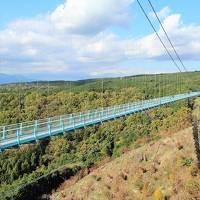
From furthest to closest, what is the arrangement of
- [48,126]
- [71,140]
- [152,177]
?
1. [71,140]
2. [152,177]
3. [48,126]

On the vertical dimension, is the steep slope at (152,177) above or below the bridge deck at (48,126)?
below

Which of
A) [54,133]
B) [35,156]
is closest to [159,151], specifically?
[54,133]

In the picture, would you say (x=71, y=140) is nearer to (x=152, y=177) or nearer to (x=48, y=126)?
(x=152, y=177)

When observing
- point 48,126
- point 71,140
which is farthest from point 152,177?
point 71,140

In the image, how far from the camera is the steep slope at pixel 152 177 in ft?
93.5

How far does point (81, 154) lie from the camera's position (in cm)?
9425

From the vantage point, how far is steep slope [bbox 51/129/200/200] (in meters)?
28.5

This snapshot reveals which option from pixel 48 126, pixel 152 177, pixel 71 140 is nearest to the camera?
pixel 48 126

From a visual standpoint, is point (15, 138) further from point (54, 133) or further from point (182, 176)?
point (182, 176)

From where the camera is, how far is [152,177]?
33438 millimetres

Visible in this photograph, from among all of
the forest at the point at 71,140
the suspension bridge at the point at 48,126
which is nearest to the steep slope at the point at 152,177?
the suspension bridge at the point at 48,126

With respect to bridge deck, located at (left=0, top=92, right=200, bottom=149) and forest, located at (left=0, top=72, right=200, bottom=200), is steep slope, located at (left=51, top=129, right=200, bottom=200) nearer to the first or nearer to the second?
bridge deck, located at (left=0, top=92, right=200, bottom=149)

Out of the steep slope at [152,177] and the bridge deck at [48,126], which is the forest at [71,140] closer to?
the steep slope at [152,177]

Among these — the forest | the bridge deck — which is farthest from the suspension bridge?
the forest
